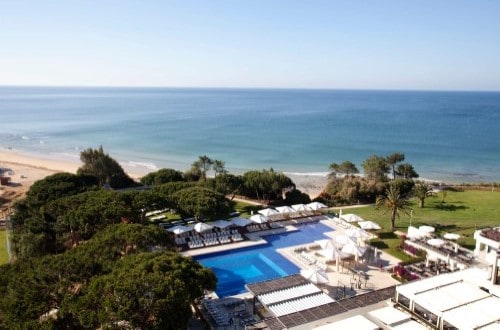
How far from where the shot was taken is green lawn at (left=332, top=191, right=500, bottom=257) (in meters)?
28.4

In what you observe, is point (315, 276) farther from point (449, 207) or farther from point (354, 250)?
point (449, 207)

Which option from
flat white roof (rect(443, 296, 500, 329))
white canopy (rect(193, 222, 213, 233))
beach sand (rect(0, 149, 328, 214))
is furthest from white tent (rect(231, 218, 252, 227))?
beach sand (rect(0, 149, 328, 214))

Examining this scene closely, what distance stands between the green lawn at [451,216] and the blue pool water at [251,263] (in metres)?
6.16

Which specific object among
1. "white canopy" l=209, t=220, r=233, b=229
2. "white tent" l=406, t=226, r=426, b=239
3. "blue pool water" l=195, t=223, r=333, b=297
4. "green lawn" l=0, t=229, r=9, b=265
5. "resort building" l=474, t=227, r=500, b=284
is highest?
"resort building" l=474, t=227, r=500, b=284

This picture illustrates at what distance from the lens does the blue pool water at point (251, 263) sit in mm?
22125

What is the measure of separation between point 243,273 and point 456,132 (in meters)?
105

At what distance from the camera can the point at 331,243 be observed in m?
25.0

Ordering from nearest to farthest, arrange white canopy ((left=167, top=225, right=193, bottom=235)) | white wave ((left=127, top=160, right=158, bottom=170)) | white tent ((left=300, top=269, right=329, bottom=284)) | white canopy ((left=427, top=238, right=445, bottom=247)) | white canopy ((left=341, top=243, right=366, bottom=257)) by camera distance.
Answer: white tent ((left=300, top=269, right=329, bottom=284)) → white canopy ((left=341, top=243, right=366, bottom=257)) → white canopy ((left=427, top=238, right=445, bottom=247)) → white canopy ((left=167, top=225, right=193, bottom=235)) → white wave ((left=127, top=160, right=158, bottom=170))

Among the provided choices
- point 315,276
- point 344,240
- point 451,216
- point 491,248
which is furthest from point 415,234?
point 451,216

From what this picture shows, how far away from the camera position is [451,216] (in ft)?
110

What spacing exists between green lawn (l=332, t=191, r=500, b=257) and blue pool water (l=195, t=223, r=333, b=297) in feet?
20.2

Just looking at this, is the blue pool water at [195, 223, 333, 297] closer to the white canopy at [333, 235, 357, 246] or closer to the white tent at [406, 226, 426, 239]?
the white canopy at [333, 235, 357, 246]

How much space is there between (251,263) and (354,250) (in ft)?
21.4

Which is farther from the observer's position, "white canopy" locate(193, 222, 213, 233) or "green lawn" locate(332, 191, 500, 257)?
"green lawn" locate(332, 191, 500, 257)
